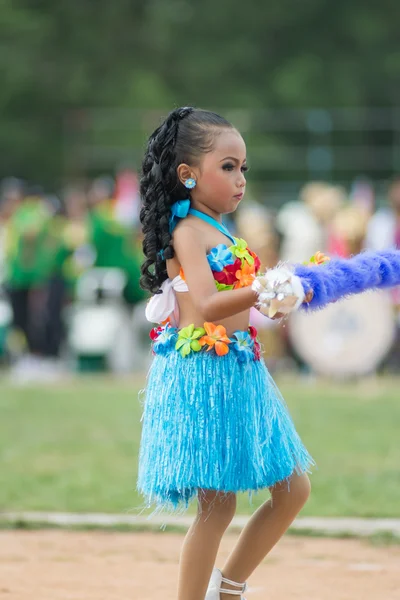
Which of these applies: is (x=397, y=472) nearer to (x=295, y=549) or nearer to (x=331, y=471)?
(x=331, y=471)

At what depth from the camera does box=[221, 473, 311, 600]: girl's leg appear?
13.9 ft

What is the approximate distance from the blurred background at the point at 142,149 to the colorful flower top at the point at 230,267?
0.52 metres

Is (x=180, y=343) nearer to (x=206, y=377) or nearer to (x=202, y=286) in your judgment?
(x=206, y=377)

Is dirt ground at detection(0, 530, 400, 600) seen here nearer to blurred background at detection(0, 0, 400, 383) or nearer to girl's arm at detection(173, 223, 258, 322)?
girl's arm at detection(173, 223, 258, 322)

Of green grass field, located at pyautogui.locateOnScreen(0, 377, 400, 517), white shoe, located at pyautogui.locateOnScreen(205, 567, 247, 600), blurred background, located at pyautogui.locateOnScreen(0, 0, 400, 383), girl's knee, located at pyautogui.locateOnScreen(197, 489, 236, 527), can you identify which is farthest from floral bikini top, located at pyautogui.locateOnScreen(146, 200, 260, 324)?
green grass field, located at pyautogui.locateOnScreen(0, 377, 400, 517)

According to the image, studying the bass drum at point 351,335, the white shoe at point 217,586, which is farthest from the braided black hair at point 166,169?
the bass drum at point 351,335

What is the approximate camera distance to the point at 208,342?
13.5ft

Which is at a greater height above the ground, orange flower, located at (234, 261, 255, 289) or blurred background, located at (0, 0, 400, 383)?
blurred background, located at (0, 0, 400, 383)

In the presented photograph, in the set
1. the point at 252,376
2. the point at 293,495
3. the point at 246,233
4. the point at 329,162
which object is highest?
the point at 329,162

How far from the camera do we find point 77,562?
556 cm

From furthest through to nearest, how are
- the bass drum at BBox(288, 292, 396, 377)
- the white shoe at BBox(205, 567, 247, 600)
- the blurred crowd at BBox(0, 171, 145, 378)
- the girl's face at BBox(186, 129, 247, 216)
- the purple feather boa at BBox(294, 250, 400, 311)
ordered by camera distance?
the blurred crowd at BBox(0, 171, 145, 378), the bass drum at BBox(288, 292, 396, 377), the white shoe at BBox(205, 567, 247, 600), the girl's face at BBox(186, 129, 247, 216), the purple feather boa at BBox(294, 250, 400, 311)

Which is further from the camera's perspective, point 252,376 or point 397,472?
point 397,472

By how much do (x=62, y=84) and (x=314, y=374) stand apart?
2159 cm

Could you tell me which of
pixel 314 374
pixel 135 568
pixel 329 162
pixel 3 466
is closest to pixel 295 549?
pixel 135 568
